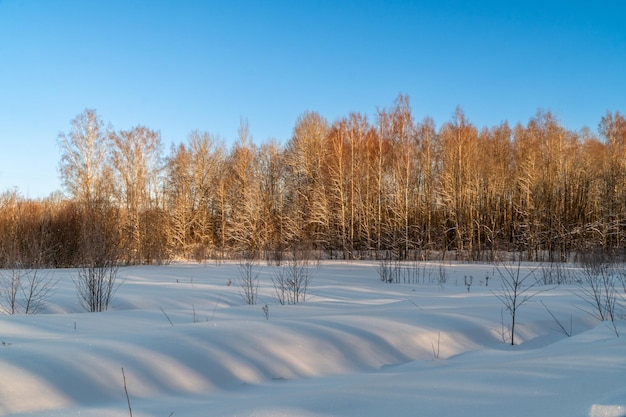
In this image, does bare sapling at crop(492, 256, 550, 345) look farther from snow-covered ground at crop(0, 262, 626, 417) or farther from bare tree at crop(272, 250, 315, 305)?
bare tree at crop(272, 250, 315, 305)

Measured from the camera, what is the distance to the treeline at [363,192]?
2097 centimetres

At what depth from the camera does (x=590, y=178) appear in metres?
23.0

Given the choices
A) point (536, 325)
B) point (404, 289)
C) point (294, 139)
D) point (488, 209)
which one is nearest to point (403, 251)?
point (488, 209)

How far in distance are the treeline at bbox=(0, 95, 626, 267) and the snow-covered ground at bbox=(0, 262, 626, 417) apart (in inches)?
575

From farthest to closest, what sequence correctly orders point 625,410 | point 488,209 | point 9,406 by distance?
point 488,209 → point 9,406 → point 625,410

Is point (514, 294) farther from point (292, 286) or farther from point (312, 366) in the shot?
point (312, 366)

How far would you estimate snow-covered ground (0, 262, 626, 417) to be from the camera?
7.59 ft

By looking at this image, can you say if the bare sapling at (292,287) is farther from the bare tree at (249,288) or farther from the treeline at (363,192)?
the treeline at (363,192)

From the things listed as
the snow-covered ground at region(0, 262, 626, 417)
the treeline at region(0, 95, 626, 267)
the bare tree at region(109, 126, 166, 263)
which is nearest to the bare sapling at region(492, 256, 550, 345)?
the snow-covered ground at region(0, 262, 626, 417)

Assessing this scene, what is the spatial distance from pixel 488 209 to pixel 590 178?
5517 millimetres

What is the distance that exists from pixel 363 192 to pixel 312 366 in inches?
870

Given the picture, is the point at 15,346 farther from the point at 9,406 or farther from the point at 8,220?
the point at 8,220

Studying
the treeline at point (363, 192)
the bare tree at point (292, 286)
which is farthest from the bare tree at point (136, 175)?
the bare tree at point (292, 286)

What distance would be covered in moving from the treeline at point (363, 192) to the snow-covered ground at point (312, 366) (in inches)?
575
